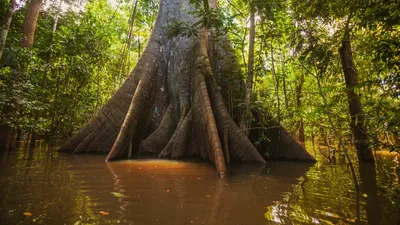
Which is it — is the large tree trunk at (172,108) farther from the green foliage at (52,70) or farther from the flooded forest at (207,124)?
the green foliage at (52,70)

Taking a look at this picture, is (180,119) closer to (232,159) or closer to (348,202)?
(232,159)

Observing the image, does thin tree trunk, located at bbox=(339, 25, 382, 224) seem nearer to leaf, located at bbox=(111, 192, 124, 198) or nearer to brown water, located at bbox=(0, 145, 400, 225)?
brown water, located at bbox=(0, 145, 400, 225)

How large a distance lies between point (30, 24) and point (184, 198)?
28.3ft

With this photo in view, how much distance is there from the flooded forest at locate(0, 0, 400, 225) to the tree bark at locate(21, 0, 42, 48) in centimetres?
4

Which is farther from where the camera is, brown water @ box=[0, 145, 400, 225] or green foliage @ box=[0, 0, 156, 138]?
green foliage @ box=[0, 0, 156, 138]

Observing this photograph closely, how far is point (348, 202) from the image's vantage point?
8.89 feet

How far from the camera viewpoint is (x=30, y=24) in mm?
8039

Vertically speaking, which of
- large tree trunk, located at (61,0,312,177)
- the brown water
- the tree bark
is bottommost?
the brown water

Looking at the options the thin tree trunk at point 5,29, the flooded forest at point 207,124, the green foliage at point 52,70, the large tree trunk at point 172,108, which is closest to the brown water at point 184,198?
the flooded forest at point 207,124

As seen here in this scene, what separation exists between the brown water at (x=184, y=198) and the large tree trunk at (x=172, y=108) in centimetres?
150

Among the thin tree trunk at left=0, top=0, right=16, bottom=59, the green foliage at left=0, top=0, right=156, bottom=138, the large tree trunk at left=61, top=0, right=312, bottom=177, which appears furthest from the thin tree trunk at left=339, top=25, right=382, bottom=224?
the green foliage at left=0, top=0, right=156, bottom=138

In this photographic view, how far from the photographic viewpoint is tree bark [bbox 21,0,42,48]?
25.5 ft

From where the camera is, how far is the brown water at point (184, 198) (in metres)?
2.18

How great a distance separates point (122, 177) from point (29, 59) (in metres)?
5.70
